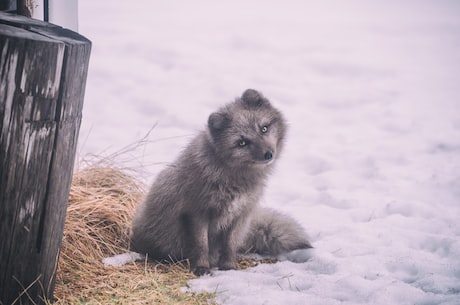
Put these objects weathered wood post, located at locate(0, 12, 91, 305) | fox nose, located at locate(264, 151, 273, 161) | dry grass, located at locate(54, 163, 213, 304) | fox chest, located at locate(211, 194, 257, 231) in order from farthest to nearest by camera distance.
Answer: fox chest, located at locate(211, 194, 257, 231) < fox nose, located at locate(264, 151, 273, 161) < dry grass, located at locate(54, 163, 213, 304) < weathered wood post, located at locate(0, 12, 91, 305)

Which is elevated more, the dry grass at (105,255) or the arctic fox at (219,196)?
the arctic fox at (219,196)

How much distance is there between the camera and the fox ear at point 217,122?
3.66 meters

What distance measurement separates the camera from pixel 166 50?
737cm

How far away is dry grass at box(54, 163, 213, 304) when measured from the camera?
Result: 3.17 meters

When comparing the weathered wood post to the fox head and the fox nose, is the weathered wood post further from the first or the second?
the fox nose

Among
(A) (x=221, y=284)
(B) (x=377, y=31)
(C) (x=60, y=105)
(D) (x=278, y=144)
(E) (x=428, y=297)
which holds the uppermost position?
(B) (x=377, y=31)

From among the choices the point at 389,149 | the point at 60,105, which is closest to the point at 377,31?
the point at 389,149

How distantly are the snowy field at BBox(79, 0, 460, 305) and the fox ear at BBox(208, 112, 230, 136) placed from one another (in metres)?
0.55

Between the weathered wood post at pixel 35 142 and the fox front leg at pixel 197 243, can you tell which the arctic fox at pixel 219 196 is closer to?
the fox front leg at pixel 197 243

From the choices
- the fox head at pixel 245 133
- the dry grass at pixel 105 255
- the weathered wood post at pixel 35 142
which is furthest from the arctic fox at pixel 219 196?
the weathered wood post at pixel 35 142

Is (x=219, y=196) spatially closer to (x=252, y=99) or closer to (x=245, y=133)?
(x=245, y=133)

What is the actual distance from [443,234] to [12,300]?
308cm

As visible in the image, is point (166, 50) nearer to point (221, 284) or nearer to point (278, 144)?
point (278, 144)

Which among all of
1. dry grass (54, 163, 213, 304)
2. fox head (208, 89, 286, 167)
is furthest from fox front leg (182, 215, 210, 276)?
fox head (208, 89, 286, 167)
